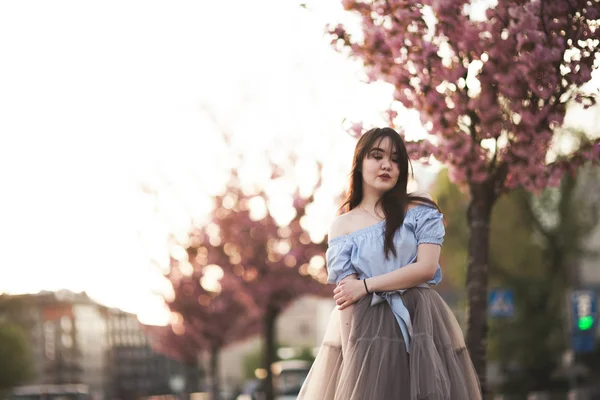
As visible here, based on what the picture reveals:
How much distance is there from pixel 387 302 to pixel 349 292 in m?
0.19

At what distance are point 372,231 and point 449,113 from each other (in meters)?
4.38

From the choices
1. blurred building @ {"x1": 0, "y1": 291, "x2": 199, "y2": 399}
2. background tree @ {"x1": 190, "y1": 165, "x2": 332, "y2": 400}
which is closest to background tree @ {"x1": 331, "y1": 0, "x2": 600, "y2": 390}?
background tree @ {"x1": 190, "y1": 165, "x2": 332, "y2": 400}

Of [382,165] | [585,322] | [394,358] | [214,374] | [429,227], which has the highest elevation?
[382,165]

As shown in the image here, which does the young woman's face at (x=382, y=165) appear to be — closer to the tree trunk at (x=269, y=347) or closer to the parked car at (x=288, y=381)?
the tree trunk at (x=269, y=347)

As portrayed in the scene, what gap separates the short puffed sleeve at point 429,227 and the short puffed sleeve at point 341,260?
0.35 metres

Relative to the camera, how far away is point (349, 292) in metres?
4.99

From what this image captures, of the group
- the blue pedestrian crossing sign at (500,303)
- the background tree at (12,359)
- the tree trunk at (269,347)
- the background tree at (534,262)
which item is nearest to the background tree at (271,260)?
the tree trunk at (269,347)

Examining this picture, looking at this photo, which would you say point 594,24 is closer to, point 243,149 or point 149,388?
point 243,149

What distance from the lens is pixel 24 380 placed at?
317 ft


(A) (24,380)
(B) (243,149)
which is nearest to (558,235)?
(B) (243,149)

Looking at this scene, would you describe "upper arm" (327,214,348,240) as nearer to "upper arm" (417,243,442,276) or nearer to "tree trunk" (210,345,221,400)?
"upper arm" (417,243,442,276)

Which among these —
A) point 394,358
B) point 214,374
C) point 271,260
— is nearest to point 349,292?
point 394,358

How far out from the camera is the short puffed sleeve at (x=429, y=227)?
16.1ft

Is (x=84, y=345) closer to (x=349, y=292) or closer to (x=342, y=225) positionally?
(x=342, y=225)
